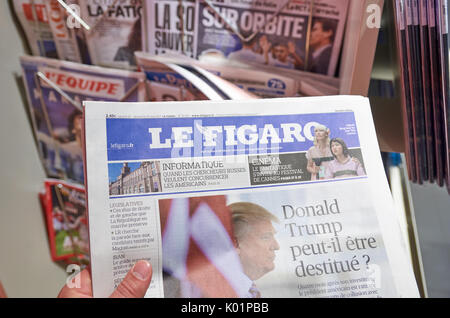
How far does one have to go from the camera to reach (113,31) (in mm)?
598

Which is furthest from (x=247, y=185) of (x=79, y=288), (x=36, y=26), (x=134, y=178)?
(x=36, y=26)

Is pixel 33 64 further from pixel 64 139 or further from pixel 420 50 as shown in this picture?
pixel 420 50

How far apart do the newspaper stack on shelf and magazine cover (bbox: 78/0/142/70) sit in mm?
387

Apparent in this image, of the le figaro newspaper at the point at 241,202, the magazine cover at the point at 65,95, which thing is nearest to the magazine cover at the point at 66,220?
the magazine cover at the point at 65,95

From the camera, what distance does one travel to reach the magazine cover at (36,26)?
23.9 inches

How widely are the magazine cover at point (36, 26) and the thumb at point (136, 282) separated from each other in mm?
441

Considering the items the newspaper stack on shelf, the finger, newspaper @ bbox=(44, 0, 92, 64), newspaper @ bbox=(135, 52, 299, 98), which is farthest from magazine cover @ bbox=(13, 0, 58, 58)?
the newspaper stack on shelf

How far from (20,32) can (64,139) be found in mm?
201

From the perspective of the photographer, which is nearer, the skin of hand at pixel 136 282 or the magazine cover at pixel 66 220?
the skin of hand at pixel 136 282

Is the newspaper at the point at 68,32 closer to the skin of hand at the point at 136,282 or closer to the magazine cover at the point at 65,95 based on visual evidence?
the magazine cover at the point at 65,95

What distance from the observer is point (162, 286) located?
1.28 feet

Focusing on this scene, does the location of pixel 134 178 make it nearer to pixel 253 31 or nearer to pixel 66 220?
pixel 253 31

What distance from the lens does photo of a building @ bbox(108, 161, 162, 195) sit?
1.35ft

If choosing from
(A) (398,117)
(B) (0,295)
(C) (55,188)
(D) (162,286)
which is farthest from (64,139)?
(A) (398,117)
